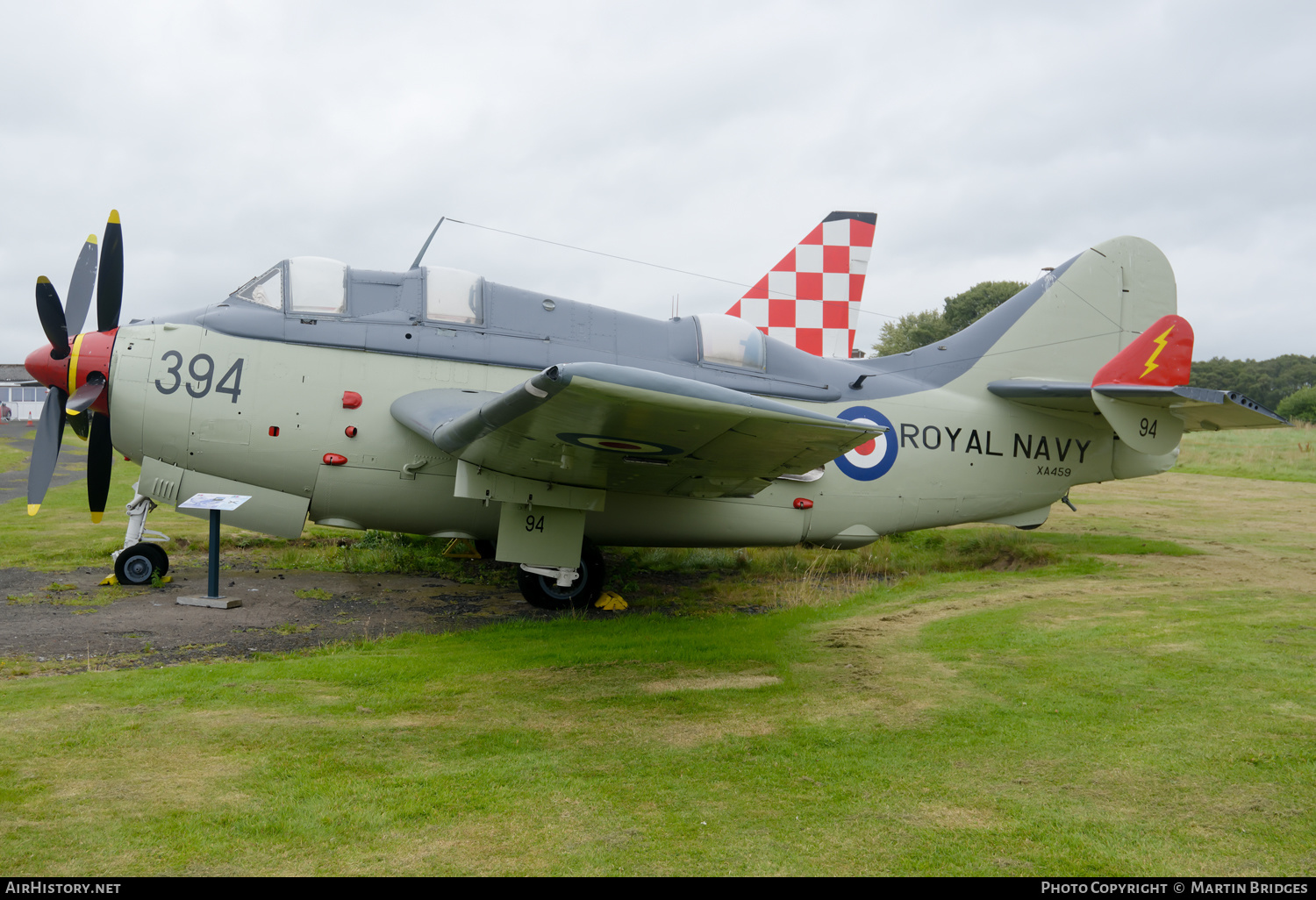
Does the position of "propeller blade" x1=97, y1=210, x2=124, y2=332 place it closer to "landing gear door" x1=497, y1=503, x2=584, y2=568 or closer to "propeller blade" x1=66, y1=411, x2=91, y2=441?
"propeller blade" x1=66, y1=411, x2=91, y2=441

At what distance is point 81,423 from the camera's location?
817 cm

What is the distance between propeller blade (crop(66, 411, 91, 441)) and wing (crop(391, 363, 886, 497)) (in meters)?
3.44

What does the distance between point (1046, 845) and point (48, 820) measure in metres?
Answer: 3.90

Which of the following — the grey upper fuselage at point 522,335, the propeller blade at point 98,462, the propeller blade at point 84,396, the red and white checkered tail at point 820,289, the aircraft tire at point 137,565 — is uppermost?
the red and white checkered tail at point 820,289

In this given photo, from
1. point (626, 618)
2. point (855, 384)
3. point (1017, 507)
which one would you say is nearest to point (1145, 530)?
point (1017, 507)

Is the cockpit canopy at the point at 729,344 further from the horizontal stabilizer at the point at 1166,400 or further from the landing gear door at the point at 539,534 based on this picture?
the horizontal stabilizer at the point at 1166,400

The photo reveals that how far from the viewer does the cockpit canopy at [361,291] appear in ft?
25.0

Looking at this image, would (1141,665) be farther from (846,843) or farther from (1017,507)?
(1017,507)

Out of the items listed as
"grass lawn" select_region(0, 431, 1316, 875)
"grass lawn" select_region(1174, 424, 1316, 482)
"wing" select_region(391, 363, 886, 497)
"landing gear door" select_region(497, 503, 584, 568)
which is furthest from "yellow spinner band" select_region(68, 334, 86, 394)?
"grass lawn" select_region(1174, 424, 1316, 482)

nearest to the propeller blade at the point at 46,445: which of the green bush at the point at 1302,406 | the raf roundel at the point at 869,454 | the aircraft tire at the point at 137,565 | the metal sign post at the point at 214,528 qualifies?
the aircraft tire at the point at 137,565

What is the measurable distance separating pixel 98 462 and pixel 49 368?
3.76 feet

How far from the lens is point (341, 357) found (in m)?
7.50

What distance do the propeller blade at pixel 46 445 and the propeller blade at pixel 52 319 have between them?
0.49 metres

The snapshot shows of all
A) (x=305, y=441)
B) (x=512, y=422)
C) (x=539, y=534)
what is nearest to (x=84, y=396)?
(x=305, y=441)
